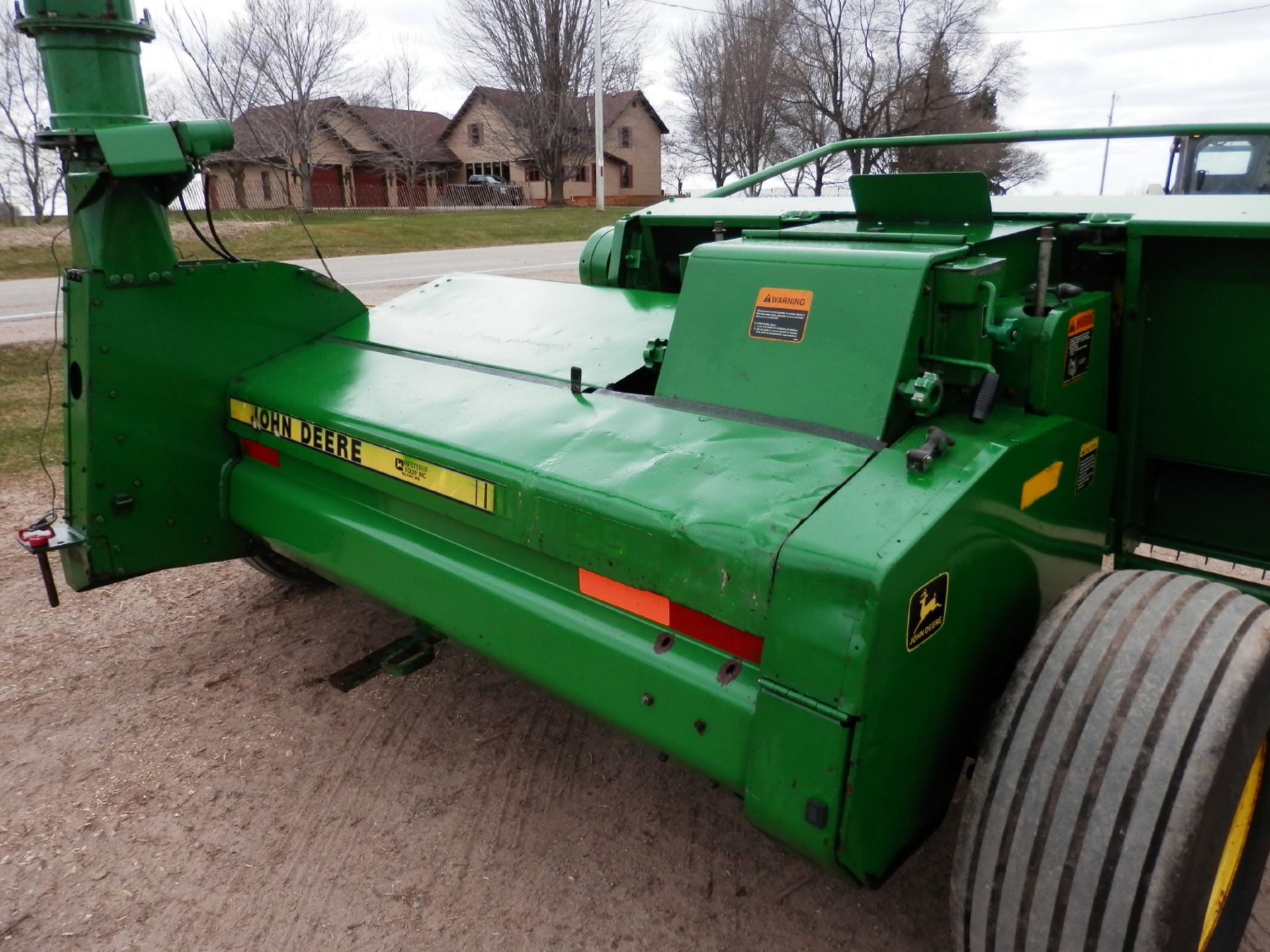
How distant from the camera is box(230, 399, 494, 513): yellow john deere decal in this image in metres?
2.30

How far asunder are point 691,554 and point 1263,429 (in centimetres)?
156

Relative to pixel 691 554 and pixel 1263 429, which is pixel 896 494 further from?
pixel 1263 429

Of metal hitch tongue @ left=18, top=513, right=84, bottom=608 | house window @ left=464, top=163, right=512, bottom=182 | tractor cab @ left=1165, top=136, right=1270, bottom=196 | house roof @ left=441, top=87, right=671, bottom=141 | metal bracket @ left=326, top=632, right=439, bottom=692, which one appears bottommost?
metal bracket @ left=326, top=632, right=439, bottom=692

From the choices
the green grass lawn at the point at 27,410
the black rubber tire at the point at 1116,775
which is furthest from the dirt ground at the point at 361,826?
the green grass lawn at the point at 27,410

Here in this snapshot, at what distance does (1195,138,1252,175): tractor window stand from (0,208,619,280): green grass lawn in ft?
33.8

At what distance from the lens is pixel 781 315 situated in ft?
7.02

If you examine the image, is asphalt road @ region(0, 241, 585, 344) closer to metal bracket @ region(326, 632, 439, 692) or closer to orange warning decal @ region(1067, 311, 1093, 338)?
metal bracket @ region(326, 632, 439, 692)

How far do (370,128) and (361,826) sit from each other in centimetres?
3744

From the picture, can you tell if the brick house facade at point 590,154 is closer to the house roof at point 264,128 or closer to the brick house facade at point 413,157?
the brick house facade at point 413,157

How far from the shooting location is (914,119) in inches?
1388

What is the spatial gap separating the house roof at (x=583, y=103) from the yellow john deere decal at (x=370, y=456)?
1353 inches

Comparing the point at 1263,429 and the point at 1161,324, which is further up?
the point at 1161,324

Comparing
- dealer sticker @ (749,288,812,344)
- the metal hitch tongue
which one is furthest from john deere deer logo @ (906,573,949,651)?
the metal hitch tongue

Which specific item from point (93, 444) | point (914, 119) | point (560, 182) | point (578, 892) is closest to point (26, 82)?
point (560, 182)
